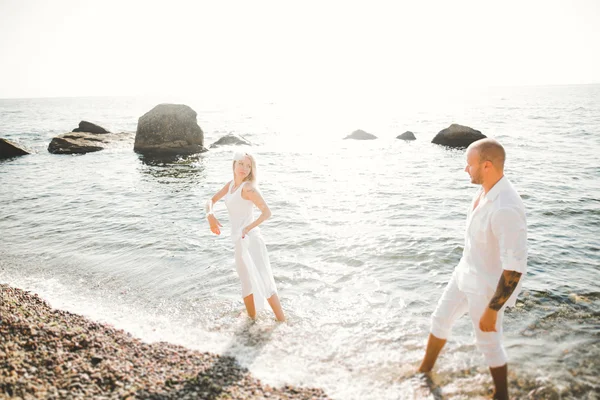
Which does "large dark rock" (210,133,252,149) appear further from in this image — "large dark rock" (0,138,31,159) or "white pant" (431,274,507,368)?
"white pant" (431,274,507,368)

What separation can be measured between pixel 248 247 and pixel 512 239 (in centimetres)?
368

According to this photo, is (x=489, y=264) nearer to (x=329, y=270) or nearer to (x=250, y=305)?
(x=250, y=305)

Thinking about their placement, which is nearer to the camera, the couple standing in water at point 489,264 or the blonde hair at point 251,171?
the couple standing in water at point 489,264

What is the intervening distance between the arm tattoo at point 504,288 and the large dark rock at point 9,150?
3208cm

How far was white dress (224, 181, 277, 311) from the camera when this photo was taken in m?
5.86

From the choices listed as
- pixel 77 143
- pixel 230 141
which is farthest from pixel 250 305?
pixel 77 143

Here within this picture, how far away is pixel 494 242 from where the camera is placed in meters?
3.87

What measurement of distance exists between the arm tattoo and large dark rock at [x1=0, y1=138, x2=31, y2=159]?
32.1 meters

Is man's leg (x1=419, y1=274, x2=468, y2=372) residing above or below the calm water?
above

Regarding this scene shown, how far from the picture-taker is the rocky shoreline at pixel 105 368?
412 centimetres

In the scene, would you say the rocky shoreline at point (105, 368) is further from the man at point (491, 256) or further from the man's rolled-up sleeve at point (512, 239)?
the man's rolled-up sleeve at point (512, 239)

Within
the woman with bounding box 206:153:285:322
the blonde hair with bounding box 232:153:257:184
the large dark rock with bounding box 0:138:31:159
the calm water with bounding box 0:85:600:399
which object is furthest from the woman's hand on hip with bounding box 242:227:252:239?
the large dark rock with bounding box 0:138:31:159

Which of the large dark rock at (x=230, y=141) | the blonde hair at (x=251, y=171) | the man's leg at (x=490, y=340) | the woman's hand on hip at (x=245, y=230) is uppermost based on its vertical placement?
the blonde hair at (x=251, y=171)

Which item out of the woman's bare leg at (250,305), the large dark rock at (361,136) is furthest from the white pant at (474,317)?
the large dark rock at (361,136)
